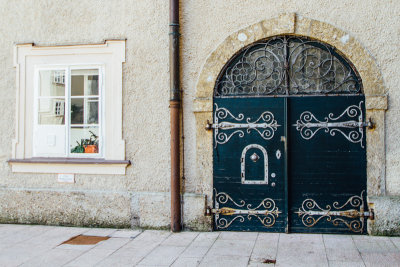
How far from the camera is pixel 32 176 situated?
7.62m

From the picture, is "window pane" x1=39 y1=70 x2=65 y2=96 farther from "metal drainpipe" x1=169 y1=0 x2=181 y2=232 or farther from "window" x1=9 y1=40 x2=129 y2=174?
"metal drainpipe" x1=169 y1=0 x2=181 y2=232

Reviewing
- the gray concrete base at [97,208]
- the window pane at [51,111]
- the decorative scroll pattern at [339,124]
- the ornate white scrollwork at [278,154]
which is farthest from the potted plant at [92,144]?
the decorative scroll pattern at [339,124]

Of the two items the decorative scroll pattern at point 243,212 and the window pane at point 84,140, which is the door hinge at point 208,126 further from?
the window pane at point 84,140

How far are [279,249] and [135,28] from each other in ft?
13.2

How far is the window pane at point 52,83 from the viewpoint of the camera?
25.1 ft

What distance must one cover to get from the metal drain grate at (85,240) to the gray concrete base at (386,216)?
389cm

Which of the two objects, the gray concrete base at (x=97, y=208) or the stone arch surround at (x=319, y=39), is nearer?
the stone arch surround at (x=319, y=39)

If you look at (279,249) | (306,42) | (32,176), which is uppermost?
(306,42)

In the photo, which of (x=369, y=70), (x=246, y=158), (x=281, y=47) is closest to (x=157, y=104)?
(x=246, y=158)

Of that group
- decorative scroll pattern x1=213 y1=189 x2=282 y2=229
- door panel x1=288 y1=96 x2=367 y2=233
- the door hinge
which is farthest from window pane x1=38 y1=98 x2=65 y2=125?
door panel x1=288 y1=96 x2=367 y2=233

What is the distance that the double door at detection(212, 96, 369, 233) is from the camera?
6.64 metres

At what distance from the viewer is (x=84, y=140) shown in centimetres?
751

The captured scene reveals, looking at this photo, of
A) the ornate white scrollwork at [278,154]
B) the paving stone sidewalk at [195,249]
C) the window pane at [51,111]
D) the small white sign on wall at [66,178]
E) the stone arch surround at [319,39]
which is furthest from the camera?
the window pane at [51,111]

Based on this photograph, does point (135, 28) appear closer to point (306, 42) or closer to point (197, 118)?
point (197, 118)
